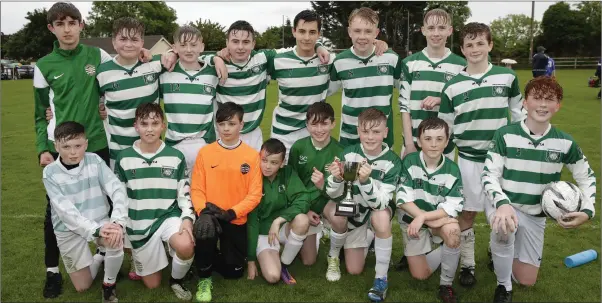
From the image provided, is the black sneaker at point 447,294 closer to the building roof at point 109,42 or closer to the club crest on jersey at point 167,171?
the club crest on jersey at point 167,171

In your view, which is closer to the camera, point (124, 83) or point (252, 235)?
point (252, 235)

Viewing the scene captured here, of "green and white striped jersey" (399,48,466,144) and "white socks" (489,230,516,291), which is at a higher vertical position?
"green and white striped jersey" (399,48,466,144)

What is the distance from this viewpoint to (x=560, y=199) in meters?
3.37

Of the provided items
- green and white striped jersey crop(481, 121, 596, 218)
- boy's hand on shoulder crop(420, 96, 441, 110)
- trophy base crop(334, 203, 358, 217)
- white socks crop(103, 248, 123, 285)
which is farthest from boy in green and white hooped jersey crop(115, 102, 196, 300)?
green and white striped jersey crop(481, 121, 596, 218)

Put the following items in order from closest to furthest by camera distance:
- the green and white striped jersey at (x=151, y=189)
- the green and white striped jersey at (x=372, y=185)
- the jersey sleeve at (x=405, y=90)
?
1. the green and white striped jersey at (x=372, y=185)
2. the green and white striped jersey at (x=151, y=189)
3. the jersey sleeve at (x=405, y=90)

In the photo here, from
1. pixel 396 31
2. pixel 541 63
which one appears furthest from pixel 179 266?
pixel 396 31

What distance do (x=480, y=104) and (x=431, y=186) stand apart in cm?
80

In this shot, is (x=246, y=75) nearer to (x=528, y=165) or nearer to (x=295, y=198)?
(x=295, y=198)

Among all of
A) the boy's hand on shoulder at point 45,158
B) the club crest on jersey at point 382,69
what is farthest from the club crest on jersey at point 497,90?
the boy's hand on shoulder at point 45,158

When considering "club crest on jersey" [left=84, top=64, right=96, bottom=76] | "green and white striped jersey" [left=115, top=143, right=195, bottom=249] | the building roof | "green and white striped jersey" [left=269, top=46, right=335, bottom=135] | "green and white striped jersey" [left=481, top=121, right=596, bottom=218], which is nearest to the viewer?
"green and white striped jersey" [left=481, top=121, right=596, bottom=218]

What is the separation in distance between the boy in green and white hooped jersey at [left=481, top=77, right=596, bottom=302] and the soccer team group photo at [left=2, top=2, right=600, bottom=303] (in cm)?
1

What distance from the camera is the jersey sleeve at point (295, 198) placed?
3.96 m

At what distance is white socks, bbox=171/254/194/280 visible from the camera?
3619 millimetres

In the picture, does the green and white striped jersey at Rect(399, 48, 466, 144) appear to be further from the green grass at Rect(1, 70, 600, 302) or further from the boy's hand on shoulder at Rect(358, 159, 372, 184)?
the green grass at Rect(1, 70, 600, 302)
